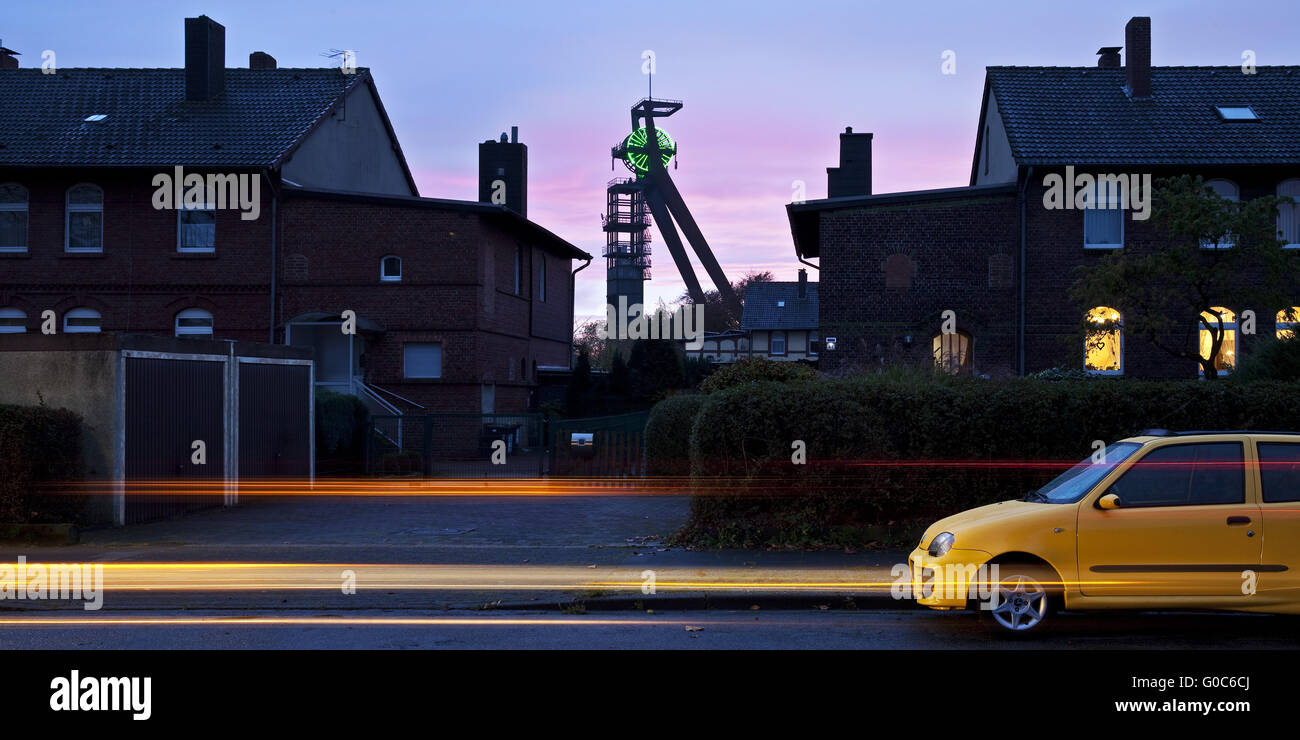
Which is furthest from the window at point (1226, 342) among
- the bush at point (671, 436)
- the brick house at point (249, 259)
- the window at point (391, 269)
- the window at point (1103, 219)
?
the window at point (391, 269)

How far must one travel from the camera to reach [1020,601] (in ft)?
27.7

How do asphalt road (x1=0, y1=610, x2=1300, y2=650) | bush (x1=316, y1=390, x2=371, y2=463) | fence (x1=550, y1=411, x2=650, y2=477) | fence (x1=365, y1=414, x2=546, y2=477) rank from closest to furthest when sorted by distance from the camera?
asphalt road (x1=0, y1=610, x2=1300, y2=650)
fence (x1=550, y1=411, x2=650, y2=477)
bush (x1=316, y1=390, x2=371, y2=463)
fence (x1=365, y1=414, x2=546, y2=477)

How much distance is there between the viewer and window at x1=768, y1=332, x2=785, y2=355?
74.2 meters

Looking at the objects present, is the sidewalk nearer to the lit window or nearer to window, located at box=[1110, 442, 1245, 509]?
window, located at box=[1110, 442, 1245, 509]

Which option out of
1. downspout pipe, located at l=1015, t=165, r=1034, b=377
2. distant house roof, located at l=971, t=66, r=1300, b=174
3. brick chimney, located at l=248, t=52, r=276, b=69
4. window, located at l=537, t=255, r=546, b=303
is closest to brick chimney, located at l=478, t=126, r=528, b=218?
window, located at l=537, t=255, r=546, b=303

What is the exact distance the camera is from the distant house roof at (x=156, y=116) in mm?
30797

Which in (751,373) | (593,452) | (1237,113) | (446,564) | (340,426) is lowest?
(446,564)

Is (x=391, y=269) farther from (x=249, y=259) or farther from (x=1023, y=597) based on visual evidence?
(x=1023, y=597)

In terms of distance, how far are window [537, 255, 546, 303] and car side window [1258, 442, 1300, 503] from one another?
3196 cm

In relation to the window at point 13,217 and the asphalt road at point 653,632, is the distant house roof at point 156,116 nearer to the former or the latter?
the window at point 13,217

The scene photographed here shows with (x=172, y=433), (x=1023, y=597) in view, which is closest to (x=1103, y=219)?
(x=1023, y=597)

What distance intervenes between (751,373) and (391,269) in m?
14.7
